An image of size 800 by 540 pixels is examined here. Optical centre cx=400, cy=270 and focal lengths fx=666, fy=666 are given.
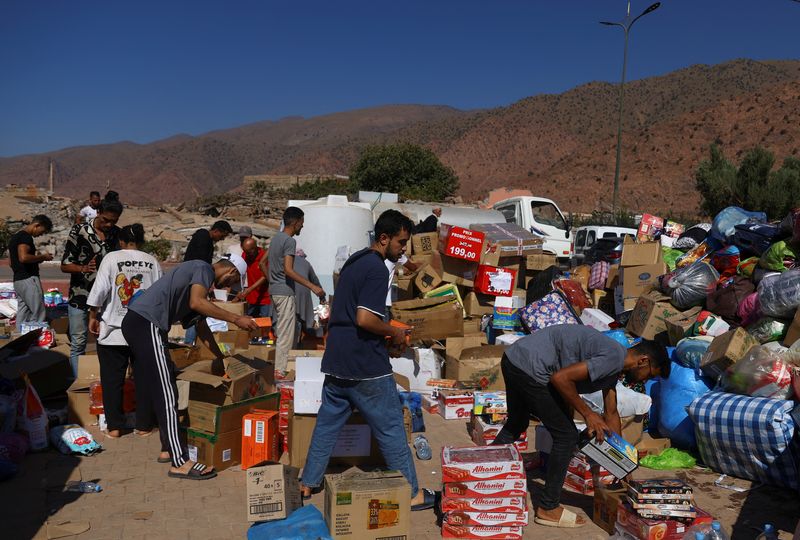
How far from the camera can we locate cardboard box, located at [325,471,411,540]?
3.57m

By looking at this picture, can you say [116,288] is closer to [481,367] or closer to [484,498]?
[484,498]

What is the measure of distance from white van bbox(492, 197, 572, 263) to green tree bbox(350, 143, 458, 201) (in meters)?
23.1

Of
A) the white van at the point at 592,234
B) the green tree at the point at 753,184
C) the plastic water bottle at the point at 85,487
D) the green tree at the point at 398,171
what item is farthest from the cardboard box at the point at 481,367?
the green tree at the point at 398,171

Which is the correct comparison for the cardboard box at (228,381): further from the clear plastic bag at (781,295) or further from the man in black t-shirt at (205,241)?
the clear plastic bag at (781,295)

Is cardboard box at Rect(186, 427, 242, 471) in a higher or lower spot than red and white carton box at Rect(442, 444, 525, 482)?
lower

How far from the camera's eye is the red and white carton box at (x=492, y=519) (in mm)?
3838

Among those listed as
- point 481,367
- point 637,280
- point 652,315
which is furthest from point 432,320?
point 637,280

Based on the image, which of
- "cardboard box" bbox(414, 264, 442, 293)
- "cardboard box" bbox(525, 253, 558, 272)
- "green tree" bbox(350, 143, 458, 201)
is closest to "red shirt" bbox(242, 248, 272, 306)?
"cardboard box" bbox(414, 264, 442, 293)

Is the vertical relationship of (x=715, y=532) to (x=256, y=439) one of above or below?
above

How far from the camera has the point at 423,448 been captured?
5.31 metres

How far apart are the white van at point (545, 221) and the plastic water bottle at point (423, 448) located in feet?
31.8

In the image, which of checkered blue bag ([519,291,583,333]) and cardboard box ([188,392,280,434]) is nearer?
cardboard box ([188,392,280,434])

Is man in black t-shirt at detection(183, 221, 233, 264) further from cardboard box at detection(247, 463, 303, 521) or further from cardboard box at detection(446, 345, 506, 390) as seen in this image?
cardboard box at detection(247, 463, 303, 521)

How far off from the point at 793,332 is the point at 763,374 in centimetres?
73
